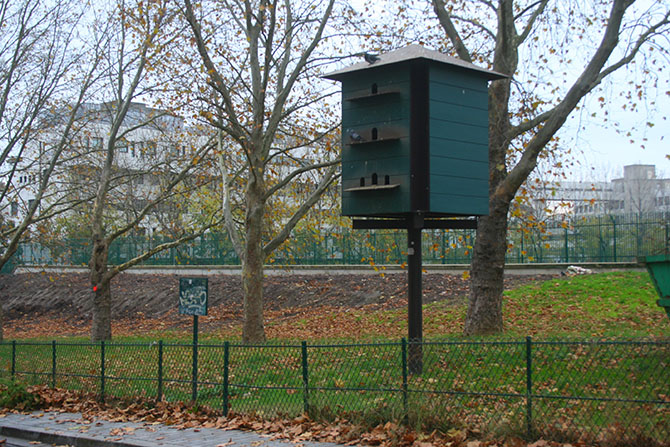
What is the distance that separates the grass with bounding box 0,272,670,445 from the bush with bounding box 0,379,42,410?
2.30 feet

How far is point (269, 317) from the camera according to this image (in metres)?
25.5

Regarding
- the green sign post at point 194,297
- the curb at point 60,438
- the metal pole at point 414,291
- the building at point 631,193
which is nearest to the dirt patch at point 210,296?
the metal pole at point 414,291

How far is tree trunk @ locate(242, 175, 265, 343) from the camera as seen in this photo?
1719 centimetres

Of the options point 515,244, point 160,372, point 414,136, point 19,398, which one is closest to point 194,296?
point 160,372

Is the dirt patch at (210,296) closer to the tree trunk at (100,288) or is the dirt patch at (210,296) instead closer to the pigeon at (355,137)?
the tree trunk at (100,288)

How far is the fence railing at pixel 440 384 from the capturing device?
7152mm


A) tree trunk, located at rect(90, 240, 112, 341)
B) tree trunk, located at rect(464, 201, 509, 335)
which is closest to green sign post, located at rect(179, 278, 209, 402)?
tree trunk, located at rect(464, 201, 509, 335)

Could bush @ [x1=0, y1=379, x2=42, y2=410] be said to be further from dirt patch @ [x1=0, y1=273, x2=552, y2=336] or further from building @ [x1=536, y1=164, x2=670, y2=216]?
building @ [x1=536, y1=164, x2=670, y2=216]

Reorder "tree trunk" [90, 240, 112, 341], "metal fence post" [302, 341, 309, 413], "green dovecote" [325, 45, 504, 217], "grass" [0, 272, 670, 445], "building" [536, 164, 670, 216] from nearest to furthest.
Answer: "grass" [0, 272, 670, 445]
"metal fence post" [302, 341, 309, 413]
"green dovecote" [325, 45, 504, 217]
"tree trunk" [90, 240, 112, 341]
"building" [536, 164, 670, 216]

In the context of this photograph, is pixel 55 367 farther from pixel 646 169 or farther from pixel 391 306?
pixel 646 169

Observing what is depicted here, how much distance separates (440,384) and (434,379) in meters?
0.24

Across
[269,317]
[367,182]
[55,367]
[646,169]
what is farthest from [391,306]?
[646,169]

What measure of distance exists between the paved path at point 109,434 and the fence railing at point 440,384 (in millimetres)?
760

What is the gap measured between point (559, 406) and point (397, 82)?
494cm
